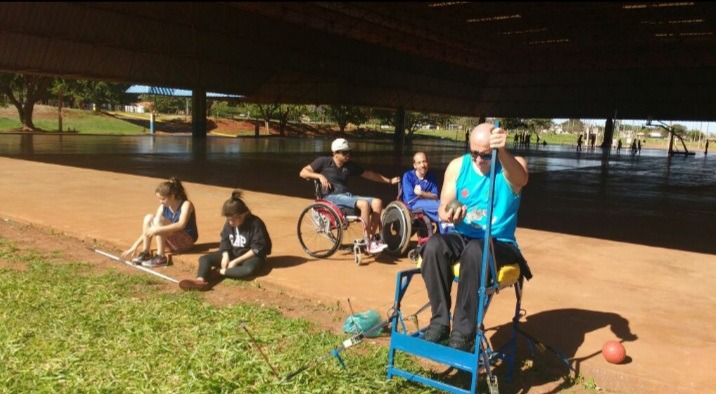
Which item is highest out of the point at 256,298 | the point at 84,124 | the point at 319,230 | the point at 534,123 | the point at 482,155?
the point at 534,123

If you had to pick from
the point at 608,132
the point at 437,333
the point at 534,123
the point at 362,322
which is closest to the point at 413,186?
the point at 362,322

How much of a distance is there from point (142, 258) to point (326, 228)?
196 centimetres

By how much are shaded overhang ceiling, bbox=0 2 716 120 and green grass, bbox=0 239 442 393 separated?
58.8ft

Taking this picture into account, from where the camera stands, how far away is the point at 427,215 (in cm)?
611

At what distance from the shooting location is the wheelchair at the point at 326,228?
239 inches

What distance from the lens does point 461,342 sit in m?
3.19

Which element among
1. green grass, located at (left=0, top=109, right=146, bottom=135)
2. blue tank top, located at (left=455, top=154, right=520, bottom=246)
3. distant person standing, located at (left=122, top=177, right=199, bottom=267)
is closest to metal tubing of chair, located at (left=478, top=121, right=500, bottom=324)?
blue tank top, located at (left=455, top=154, right=520, bottom=246)

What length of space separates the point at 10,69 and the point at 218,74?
387 inches

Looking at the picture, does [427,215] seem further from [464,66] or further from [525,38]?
[464,66]

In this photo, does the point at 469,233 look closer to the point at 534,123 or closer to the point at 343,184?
the point at 343,184

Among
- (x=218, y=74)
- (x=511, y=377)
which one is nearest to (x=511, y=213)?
(x=511, y=377)

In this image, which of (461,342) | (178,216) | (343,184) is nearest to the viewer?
(461,342)

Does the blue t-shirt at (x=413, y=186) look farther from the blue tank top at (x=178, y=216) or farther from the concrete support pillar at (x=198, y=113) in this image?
the concrete support pillar at (x=198, y=113)

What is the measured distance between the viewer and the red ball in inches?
146
